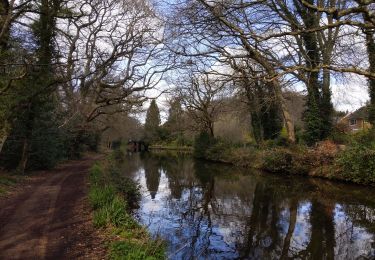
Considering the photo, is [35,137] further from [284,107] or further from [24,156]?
[284,107]

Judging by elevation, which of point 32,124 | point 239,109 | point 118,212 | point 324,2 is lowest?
point 118,212

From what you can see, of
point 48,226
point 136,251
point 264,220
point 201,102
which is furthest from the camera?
point 201,102

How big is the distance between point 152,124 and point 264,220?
6836 cm

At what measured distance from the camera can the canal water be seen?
8.52m

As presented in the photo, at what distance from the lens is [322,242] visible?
8969mm

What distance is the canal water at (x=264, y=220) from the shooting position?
8.52 m

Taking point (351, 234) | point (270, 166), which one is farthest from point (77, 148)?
point (351, 234)

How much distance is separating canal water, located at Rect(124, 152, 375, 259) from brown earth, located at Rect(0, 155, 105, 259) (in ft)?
5.92

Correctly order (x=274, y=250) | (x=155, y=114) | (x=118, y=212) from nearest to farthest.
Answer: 1. (x=274, y=250)
2. (x=118, y=212)
3. (x=155, y=114)

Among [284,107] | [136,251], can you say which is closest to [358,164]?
[284,107]

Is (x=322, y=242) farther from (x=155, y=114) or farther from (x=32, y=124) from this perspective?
(x=155, y=114)

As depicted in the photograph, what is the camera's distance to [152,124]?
79000 millimetres

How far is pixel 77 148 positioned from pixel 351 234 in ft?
90.3


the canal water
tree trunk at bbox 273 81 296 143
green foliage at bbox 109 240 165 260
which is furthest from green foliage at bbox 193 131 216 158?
green foliage at bbox 109 240 165 260
